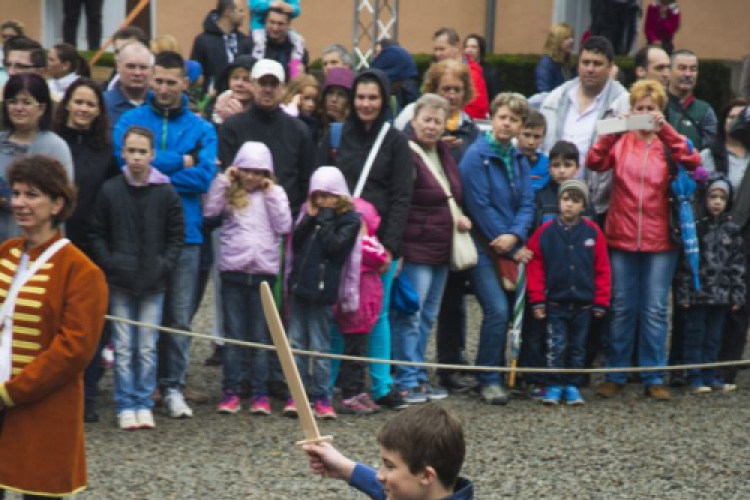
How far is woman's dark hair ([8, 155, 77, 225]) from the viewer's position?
18.2 feet

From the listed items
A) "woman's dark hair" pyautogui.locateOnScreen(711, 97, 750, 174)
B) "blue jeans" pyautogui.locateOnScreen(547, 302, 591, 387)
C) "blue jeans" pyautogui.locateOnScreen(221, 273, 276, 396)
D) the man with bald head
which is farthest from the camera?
"woman's dark hair" pyautogui.locateOnScreen(711, 97, 750, 174)

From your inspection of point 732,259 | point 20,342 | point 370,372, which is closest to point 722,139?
point 732,259

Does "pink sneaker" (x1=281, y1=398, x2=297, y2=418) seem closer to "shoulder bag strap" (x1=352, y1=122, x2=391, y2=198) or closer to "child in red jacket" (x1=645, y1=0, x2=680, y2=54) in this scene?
"shoulder bag strap" (x1=352, y1=122, x2=391, y2=198)

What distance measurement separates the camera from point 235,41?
1287 cm

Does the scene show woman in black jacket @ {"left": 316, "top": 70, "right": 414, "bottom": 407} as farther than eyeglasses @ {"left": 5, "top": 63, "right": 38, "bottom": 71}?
No

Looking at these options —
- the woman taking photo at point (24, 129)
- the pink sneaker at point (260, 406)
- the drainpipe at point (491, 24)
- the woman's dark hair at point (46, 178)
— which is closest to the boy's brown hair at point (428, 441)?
the woman's dark hair at point (46, 178)

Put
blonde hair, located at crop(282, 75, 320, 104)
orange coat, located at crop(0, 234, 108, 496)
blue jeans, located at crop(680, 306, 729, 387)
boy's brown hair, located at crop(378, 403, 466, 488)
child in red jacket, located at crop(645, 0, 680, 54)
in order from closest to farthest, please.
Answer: boy's brown hair, located at crop(378, 403, 466, 488) < orange coat, located at crop(0, 234, 108, 496) < blue jeans, located at crop(680, 306, 729, 387) < blonde hair, located at crop(282, 75, 320, 104) < child in red jacket, located at crop(645, 0, 680, 54)

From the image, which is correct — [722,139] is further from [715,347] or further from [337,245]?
[337,245]

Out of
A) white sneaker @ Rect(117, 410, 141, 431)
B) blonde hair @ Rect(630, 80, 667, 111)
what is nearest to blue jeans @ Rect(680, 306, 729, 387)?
blonde hair @ Rect(630, 80, 667, 111)

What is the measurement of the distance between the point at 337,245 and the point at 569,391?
1831 mm

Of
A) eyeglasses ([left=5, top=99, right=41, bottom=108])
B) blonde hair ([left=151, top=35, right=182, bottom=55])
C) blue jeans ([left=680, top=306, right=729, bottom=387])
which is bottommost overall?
blue jeans ([left=680, top=306, right=729, bottom=387])

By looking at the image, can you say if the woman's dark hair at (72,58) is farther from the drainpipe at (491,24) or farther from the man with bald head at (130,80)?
the drainpipe at (491,24)

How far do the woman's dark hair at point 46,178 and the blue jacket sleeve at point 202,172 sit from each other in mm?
2815

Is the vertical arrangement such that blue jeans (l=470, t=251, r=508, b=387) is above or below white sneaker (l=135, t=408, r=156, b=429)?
above
